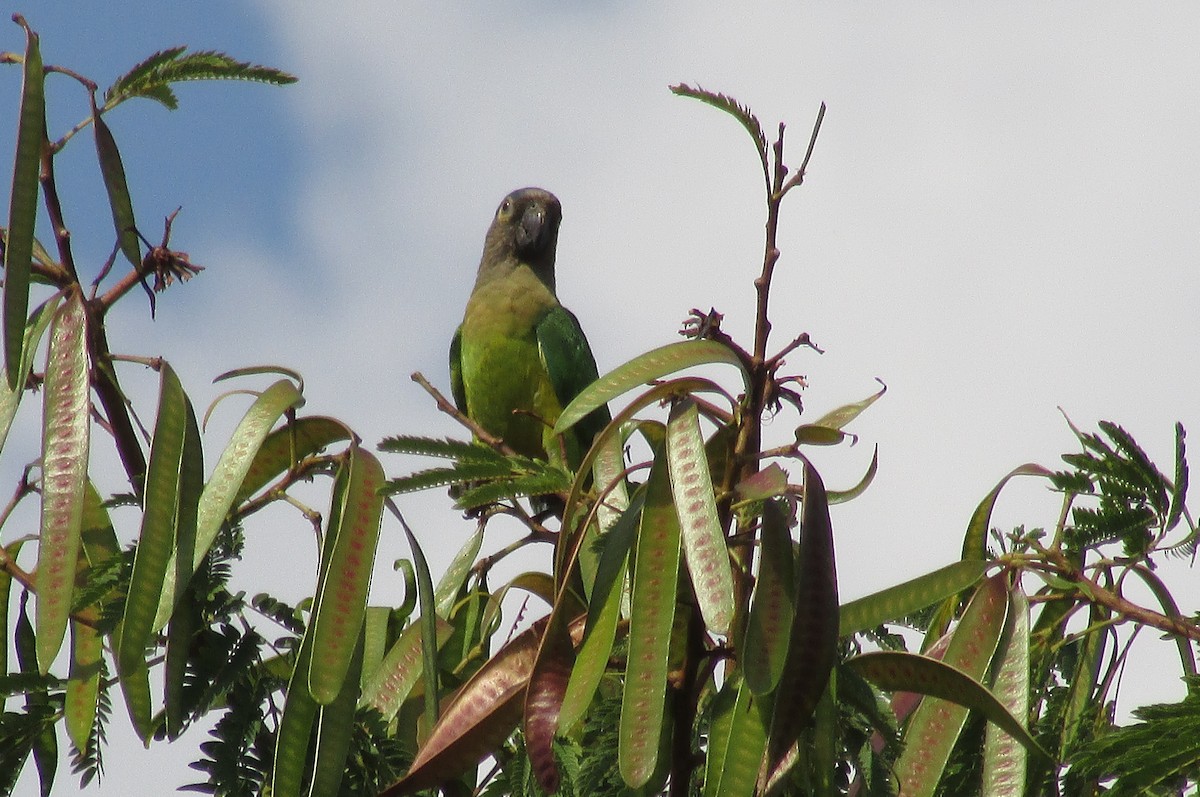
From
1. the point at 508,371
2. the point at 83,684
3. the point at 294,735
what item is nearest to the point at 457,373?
the point at 508,371

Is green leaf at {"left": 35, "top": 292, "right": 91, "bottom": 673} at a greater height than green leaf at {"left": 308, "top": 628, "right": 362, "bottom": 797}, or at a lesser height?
greater

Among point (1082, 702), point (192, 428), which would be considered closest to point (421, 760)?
point (192, 428)

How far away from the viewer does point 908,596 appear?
1607 mm

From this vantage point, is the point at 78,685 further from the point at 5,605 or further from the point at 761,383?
the point at 761,383

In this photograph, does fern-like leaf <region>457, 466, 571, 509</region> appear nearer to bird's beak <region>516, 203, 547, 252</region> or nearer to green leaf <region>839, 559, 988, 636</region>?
green leaf <region>839, 559, 988, 636</region>

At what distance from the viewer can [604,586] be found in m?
1.52

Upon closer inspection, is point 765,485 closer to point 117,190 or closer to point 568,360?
point 117,190

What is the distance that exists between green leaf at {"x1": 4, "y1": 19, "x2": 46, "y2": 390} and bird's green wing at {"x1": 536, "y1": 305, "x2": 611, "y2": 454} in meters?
3.42

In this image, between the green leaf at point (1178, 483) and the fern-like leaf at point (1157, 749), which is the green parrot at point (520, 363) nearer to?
the green leaf at point (1178, 483)

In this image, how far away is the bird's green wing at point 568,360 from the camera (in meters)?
5.07

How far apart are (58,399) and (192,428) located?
0.57 ft

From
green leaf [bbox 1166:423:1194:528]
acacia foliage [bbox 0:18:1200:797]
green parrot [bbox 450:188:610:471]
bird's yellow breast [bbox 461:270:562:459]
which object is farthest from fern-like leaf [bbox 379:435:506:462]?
bird's yellow breast [bbox 461:270:562:459]

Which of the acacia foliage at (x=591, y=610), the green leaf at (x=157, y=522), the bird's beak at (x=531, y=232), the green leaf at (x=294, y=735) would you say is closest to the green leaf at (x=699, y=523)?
the acacia foliage at (x=591, y=610)

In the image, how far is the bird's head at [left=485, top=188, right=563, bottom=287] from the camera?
20.4ft
